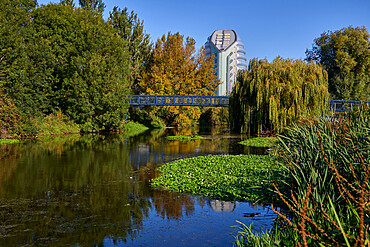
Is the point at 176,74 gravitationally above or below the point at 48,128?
above

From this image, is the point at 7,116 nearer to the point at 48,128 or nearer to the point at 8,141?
the point at 8,141

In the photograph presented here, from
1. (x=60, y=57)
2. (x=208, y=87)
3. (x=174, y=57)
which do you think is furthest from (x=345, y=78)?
(x=60, y=57)

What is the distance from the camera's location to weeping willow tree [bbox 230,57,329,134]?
24.6 m

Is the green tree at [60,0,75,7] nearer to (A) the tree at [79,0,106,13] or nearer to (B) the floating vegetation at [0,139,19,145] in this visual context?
(A) the tree at [79,0,106,13]

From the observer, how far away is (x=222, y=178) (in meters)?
11.9

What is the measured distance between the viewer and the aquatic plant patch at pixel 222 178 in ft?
32.6

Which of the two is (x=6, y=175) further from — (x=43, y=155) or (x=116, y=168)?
(x=43, y=155)

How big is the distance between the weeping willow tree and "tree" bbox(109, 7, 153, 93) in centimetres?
2510

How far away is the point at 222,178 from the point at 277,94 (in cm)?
1478

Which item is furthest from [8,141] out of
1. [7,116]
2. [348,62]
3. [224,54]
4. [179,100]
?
[224,54]

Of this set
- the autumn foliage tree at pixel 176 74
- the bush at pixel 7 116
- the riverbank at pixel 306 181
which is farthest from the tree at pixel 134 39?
the riverbank at pixel 306 181

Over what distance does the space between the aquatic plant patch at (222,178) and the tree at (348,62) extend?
1557 inches

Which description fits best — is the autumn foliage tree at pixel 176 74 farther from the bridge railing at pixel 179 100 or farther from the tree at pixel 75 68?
the tree at pixel 75 68

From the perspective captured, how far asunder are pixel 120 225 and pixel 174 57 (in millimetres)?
42254
